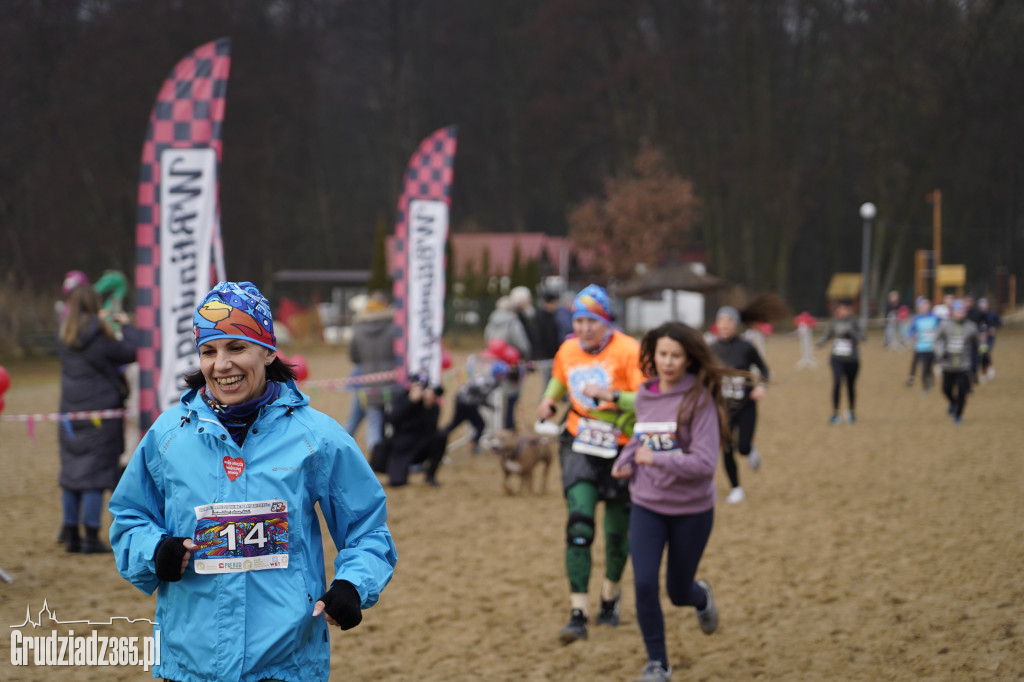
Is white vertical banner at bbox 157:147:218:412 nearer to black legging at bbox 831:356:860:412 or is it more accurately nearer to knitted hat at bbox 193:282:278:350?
knitted hat at bbox 193:282:278:350

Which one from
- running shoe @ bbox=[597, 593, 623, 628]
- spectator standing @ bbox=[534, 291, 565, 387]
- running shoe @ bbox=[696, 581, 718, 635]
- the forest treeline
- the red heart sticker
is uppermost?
the forest treeline

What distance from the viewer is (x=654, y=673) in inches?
184

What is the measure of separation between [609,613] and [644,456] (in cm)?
157

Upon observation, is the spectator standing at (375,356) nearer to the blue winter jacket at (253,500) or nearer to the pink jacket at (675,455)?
the pink jacket at (675,455)

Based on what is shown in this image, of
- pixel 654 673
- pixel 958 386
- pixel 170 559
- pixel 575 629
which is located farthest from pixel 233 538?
pixel 958 386

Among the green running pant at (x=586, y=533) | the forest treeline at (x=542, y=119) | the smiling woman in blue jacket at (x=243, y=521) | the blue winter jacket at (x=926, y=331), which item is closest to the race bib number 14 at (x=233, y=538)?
the smiling woman in blue jacket at (x=243, y=521)

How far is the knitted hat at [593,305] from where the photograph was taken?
18.3 feet

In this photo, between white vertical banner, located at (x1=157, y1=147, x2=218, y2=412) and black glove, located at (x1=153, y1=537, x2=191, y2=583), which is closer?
black glove, located at (x1=153, y1=537, x2=191, y2=583)

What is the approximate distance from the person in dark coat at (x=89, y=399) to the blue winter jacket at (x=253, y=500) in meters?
4.66

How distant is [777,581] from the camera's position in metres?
6.68

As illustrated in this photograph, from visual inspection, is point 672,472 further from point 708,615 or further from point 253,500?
point 253,500

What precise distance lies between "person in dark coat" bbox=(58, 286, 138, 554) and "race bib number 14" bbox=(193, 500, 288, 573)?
4845 millimetres

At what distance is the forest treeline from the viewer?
3709 centimetres

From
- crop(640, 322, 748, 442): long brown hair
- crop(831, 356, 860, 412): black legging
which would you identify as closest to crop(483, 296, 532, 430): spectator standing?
crop(831, 356, 860, 412): black legging
